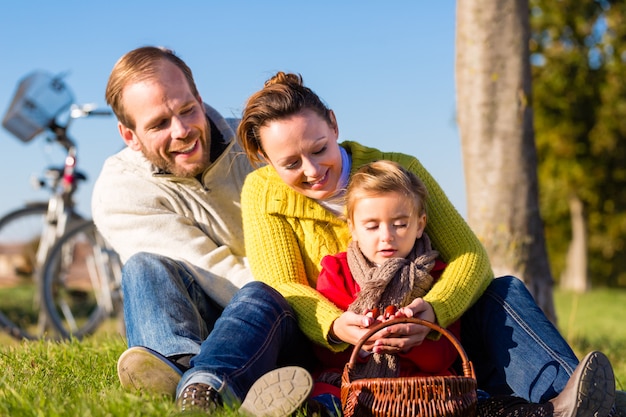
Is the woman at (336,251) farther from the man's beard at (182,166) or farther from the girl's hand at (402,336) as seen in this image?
the man's beard at (182,166)

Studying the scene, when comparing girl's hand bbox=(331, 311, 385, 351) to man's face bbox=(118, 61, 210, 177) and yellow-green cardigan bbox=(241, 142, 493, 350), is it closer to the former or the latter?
yellow-green cardigan bbox=(241, 142, 493, 350)

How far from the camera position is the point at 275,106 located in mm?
3479

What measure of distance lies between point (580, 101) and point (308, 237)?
68.1 ft

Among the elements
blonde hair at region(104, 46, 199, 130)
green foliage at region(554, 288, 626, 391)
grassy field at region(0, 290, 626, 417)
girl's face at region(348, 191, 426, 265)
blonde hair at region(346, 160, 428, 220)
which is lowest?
green foliage at region(554, 288, 626, 391)

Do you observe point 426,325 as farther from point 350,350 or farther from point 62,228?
point 62,228

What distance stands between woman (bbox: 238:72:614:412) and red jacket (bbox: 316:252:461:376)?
7 centimetres

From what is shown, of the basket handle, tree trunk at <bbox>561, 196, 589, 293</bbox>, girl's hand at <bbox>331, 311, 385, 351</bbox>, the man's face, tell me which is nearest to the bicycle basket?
the man's face

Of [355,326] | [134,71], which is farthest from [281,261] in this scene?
[134,71]

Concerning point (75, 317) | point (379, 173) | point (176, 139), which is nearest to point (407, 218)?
point (379, 173)

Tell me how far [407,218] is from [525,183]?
9.94ft

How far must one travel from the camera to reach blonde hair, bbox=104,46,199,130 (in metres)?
3.98

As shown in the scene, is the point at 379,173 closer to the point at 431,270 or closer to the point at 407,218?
the point at 407,218

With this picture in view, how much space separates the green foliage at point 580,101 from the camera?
22328 mm

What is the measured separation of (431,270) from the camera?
345cm
